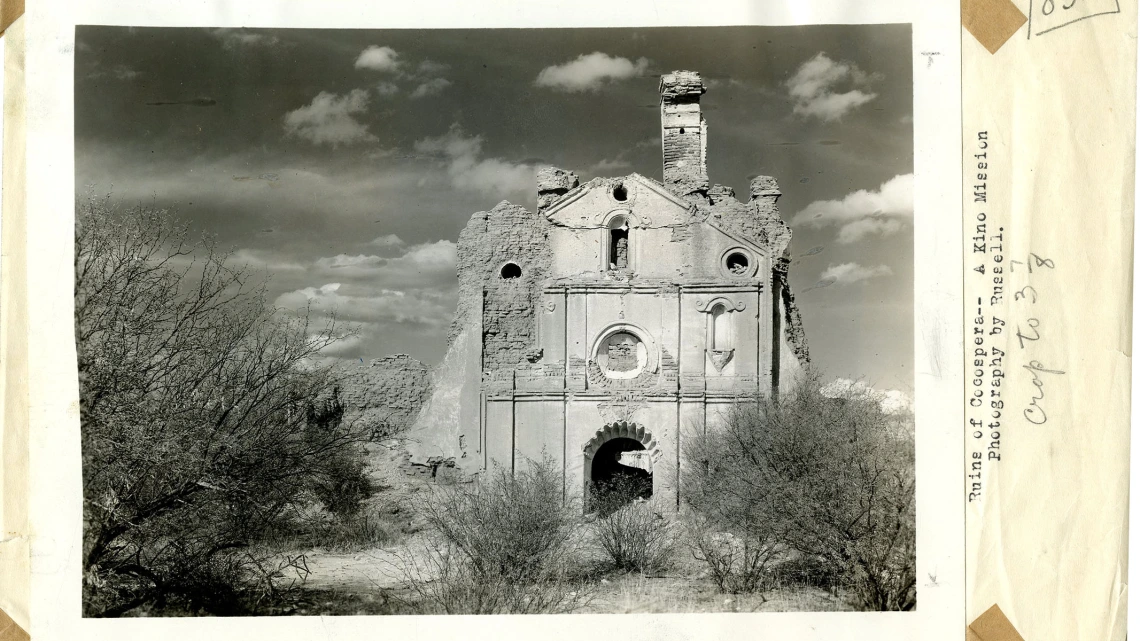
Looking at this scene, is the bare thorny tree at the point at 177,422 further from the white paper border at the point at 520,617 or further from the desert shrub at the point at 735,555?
the desert shrub at the point at 735,555

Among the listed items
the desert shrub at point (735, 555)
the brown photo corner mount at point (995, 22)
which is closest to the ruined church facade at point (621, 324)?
the desert shrub at point (735, 555)

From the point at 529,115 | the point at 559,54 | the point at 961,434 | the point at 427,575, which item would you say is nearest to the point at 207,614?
the point at 427,575

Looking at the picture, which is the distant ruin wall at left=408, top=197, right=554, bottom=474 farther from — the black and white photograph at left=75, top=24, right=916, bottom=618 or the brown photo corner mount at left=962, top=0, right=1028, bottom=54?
the brown photo corner mount at left=962, top=0, right=1028, bottom=54

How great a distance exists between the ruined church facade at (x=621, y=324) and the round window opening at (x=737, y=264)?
0.01 metres

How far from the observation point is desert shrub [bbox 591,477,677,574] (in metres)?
6.35

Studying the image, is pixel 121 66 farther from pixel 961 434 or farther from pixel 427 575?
pixel 961 434

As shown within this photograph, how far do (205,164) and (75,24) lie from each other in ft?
4.14

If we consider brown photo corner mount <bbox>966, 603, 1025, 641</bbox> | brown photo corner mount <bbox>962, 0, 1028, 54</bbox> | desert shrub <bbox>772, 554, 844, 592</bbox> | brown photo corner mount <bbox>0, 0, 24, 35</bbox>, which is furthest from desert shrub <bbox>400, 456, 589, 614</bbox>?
brown photo corner mount <bbox>962, 0, 1028, 54</bbox>

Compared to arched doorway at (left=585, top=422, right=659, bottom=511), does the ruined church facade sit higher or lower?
higher

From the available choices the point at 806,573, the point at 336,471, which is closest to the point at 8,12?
the point at 336,471

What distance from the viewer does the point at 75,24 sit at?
220 inches

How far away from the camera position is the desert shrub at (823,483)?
568cm

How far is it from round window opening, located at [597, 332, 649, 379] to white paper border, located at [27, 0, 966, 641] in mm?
2574

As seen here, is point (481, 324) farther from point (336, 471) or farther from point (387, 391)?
point (336, 471)
